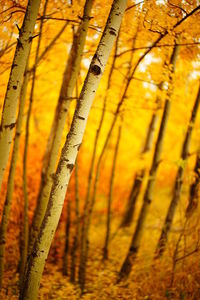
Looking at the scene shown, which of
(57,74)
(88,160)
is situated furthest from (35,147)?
(57,74)

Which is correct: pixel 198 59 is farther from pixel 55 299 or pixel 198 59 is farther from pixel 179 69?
pixel 55 299

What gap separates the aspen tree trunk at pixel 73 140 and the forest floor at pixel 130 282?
1.85 meters

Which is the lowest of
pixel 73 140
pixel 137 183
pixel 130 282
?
pixel 130 282

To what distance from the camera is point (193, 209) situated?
415 cm

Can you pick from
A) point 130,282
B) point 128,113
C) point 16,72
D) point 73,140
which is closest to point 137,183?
point 128,113

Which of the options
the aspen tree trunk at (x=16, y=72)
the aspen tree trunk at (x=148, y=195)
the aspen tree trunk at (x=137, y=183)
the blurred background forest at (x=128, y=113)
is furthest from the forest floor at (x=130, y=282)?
the aspen tree trunk at (x=16, y=72)

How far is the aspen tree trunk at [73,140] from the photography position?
2592 mm

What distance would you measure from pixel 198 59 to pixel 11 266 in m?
5.42

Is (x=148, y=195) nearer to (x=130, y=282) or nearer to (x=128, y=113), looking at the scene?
(x=130, y=282)

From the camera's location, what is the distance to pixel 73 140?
2.61 m

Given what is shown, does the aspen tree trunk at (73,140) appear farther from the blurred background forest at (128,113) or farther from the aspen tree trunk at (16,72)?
the aspen tree trunk at (16,72)

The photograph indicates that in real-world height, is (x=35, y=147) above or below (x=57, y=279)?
Result: above

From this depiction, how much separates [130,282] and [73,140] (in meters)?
3.66

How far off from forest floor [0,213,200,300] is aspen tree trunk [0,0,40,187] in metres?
2.75
